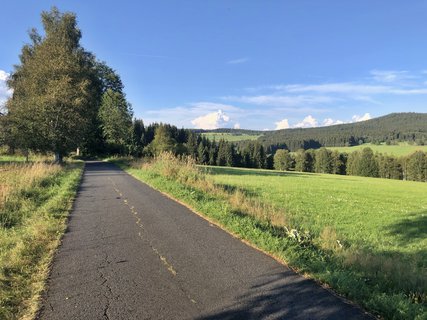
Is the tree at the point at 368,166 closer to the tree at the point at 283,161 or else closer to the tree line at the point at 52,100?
the tree at the point at 283,161

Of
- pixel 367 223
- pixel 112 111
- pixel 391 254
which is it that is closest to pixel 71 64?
pixel 112 111

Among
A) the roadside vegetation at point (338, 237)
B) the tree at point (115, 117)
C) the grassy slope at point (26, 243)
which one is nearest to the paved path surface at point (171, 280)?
the grassy slope at point (26, 243)

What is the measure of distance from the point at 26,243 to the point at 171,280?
3.35m

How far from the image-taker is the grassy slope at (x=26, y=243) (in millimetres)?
4461

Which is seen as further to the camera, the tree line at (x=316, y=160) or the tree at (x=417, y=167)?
the tree line at (x=316, y=160)

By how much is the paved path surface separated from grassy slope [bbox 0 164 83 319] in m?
0.23

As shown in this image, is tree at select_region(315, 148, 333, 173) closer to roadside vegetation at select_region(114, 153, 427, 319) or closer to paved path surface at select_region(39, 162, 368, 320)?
roadside vegetation at select_region(114, 153, 427, 319)

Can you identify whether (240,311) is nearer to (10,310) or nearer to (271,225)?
(10,310)

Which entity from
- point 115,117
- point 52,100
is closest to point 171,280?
point 52,100

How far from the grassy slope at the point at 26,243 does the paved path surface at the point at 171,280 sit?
232mm

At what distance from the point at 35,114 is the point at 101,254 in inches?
1118

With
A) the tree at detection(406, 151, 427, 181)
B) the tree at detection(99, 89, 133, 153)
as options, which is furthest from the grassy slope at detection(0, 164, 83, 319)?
the tree at detection(406, 151, 427, 181)

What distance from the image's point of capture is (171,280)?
205 inches

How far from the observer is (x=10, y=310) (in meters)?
4.17
